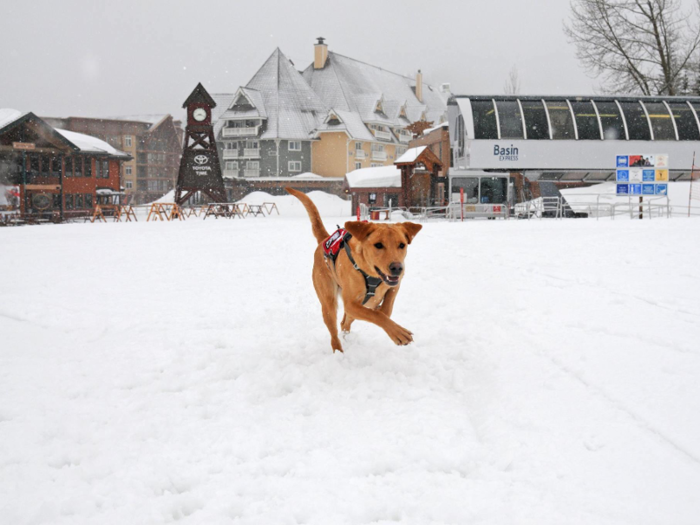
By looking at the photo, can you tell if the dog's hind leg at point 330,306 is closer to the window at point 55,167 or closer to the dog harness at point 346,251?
the dog harness at point 346,251

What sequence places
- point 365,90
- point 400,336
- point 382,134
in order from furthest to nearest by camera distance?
point 365,90 → point 382,134 → point 400,336

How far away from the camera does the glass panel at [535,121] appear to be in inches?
1139

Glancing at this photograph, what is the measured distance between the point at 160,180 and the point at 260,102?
61.4 ft

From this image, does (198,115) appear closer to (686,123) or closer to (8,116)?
(8,116)

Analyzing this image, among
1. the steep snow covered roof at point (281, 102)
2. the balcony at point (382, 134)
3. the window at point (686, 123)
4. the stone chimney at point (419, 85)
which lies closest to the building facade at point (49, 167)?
the steep snow covered roof at point (281, 102)

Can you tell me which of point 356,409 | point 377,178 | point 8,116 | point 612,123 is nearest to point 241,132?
point 377,178

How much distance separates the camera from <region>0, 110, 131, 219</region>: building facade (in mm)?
32156

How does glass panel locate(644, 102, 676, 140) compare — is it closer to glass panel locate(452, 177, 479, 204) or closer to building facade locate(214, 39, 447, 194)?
glass panel locate(452, 177, 479, 204)

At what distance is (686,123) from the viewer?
29797mm

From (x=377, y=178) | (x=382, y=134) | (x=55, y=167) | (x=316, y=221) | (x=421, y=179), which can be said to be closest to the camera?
(x=316, y=221)

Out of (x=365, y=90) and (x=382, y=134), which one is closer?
(x=382, y=134)

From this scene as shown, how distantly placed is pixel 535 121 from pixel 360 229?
27696 mm

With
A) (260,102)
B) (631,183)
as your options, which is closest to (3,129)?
(260,102)

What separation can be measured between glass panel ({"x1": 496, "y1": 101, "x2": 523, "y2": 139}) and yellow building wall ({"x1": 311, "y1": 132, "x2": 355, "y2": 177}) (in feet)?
81.0
